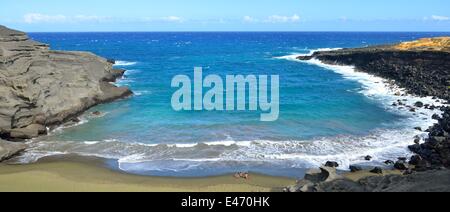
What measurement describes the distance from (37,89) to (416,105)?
3165cm

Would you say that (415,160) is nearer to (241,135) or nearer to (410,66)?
(241,135)

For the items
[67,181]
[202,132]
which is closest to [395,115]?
[202,132]

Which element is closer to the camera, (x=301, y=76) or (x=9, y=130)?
(x=9, y=130)

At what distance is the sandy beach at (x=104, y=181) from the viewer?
22.4m

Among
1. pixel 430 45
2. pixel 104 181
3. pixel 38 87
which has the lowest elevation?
pixel 104 181

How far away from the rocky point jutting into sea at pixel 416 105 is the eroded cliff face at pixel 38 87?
66.3ft

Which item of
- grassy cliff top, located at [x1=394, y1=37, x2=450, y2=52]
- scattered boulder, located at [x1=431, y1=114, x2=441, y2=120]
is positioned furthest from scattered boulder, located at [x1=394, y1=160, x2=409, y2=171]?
grassy cliff top, located at [x1=394, y1=37, x2=450, y2=52]

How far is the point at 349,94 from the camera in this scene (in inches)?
1989

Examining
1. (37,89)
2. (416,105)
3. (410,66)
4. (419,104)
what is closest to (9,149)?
(37,89)

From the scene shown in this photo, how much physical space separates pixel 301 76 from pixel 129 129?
36316 millimetres

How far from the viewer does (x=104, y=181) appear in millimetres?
23531
